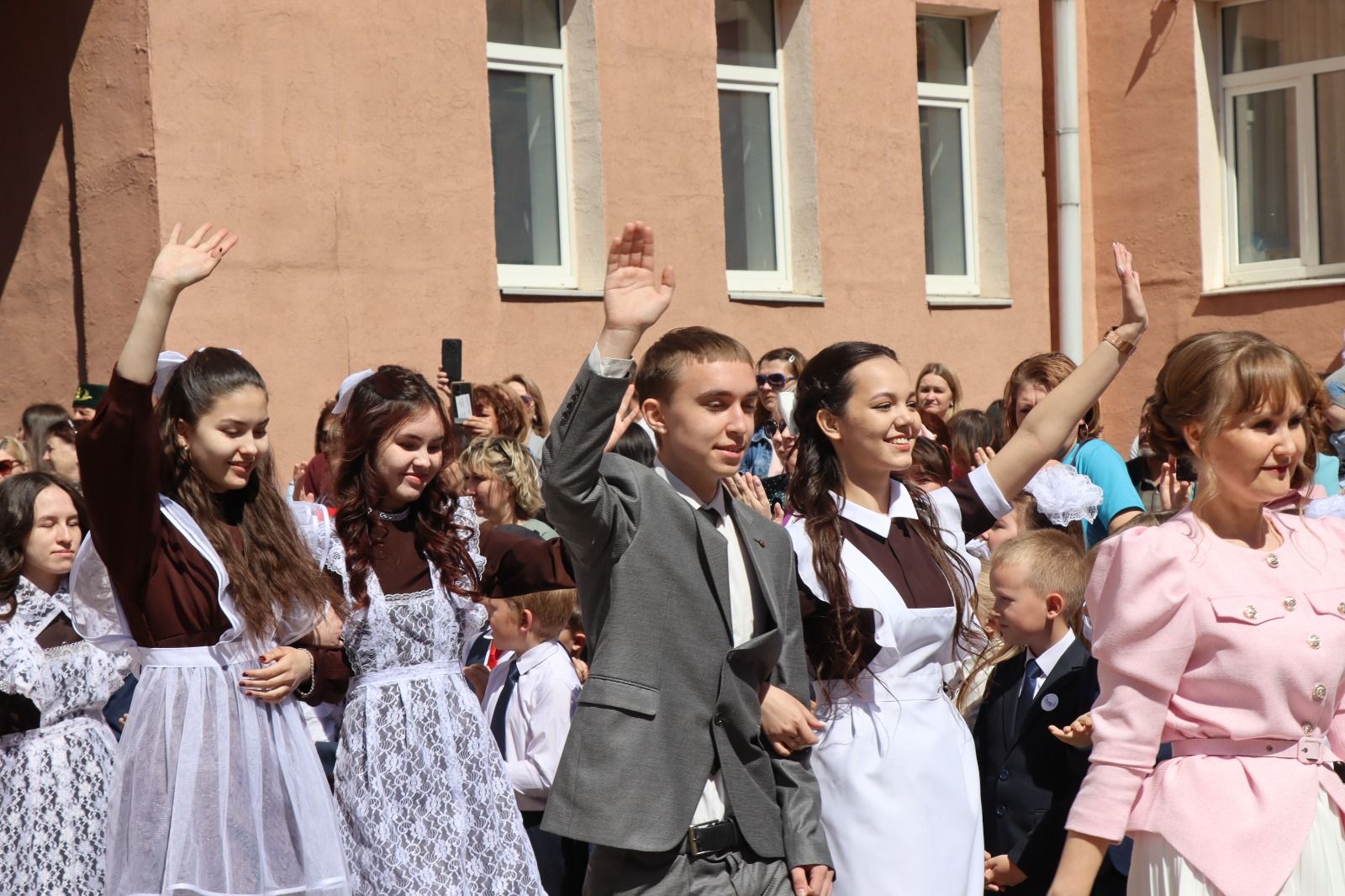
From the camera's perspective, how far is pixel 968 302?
12.6 meters

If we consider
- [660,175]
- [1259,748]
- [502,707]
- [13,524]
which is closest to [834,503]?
[1259,748]

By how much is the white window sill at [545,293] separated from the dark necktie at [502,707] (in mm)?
4697

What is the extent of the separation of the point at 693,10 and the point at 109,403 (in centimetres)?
786

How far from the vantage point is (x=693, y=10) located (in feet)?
36.0

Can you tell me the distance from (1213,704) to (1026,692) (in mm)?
1400

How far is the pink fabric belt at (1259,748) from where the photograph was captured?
3.24 m

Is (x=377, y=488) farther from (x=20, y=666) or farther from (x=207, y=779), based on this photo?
(x=20, y=666)

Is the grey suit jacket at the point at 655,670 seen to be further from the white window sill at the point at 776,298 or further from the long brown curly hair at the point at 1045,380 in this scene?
the white window sill at the point at 776,298

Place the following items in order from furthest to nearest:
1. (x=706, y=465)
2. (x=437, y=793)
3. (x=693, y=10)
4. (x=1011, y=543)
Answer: (x=693, y=10) < (x=1011, y=543) < (x=437, y=793) < (x=706, y=465)

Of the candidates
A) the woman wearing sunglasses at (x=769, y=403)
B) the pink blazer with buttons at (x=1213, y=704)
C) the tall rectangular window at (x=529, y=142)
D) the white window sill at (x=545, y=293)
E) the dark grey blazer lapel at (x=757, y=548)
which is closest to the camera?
the pink blazer with buttons at (x=1213, y=704)

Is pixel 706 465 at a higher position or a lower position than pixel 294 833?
→ higher

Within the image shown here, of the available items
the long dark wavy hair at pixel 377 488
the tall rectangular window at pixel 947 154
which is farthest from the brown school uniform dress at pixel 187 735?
the tall rectangular window at pixel 947 154

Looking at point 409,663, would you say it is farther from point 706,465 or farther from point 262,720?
point 706,465

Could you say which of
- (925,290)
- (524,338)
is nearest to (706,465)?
(524,338)
